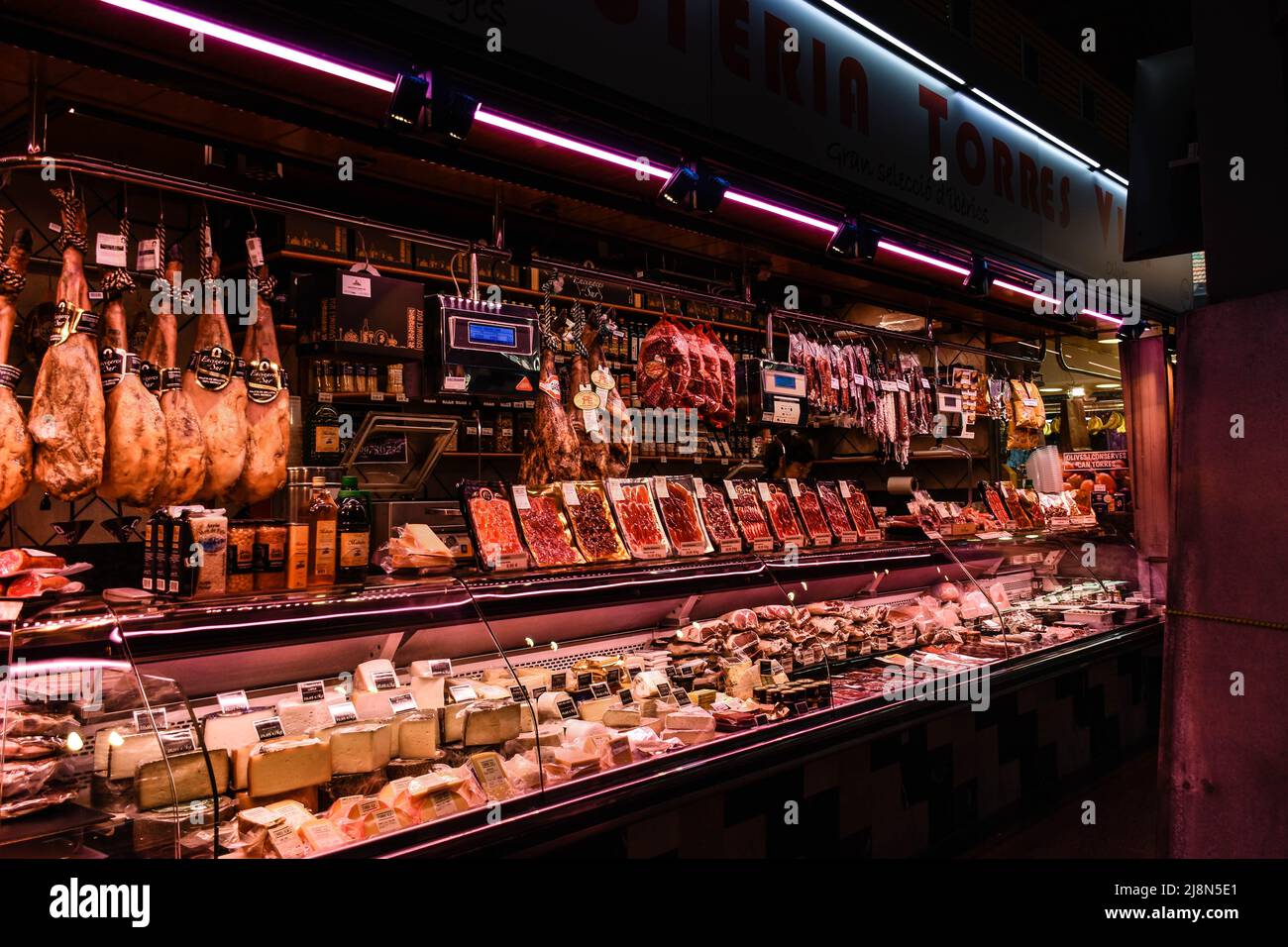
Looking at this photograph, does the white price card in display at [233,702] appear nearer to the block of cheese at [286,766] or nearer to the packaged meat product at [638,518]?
the block of cheese at [286,766]

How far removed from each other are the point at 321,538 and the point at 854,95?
12.8 feet

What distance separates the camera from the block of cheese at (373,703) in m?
2.70

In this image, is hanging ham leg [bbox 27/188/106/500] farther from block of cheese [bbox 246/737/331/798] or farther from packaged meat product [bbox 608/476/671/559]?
packaged meat product [bbox 608/476/671/559]

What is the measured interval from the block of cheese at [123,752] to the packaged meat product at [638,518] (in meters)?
2.05

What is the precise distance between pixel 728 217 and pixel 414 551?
7.49ft

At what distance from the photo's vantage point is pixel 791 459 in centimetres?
894

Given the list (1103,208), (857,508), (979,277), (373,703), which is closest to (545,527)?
(373,703)

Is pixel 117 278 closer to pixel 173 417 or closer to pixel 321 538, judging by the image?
pixel 173 417

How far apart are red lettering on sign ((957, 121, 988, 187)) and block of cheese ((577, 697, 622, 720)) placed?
180 inches

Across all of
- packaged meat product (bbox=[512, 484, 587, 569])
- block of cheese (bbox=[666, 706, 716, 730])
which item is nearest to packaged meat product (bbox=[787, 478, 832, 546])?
packaged meat product (bbox=[512, 484, 587, 569])

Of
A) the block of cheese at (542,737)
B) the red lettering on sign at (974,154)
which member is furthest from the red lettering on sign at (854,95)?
the block of cheese at (542,737)

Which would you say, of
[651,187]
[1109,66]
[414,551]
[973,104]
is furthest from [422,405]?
[1109,66]
